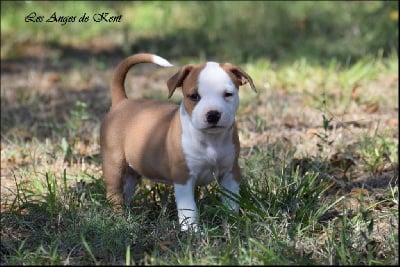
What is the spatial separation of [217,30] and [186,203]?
Answer: 625cm

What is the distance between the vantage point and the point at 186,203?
4.00m

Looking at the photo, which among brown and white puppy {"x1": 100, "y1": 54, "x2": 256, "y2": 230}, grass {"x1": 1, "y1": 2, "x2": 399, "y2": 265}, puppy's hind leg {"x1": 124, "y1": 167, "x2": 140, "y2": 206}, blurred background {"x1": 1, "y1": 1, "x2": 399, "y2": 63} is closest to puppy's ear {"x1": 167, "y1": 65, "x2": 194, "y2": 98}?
brown and white puppy {"x1": 100, "y1": 54, "x2": 256, "y2": 230}

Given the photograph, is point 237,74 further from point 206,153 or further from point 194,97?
point 206,153

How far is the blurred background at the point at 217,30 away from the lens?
8742 mm

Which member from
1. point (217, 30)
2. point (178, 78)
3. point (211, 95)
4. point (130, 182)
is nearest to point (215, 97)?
point (211, 95)

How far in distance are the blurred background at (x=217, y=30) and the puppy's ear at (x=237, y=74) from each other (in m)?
4.45

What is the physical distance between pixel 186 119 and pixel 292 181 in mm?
881

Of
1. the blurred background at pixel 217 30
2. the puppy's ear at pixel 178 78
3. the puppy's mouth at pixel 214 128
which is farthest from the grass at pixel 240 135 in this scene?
the puppy's ear at pixel 178 78

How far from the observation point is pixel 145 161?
169 inches

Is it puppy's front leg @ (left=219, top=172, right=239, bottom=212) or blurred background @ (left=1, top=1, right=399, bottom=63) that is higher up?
blurred background @ (left=1, top=1, right=399, bottom=63)

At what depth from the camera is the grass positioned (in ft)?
11.7

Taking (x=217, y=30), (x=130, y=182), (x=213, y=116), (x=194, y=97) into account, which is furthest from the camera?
(x=217, y=30)

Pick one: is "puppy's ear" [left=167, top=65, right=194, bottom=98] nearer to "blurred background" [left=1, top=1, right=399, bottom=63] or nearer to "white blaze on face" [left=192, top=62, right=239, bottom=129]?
"white blaze on face" [left=192, top=62, right=239, bottom=129]

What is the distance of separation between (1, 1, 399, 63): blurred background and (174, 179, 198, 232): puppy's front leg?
15.2ft
